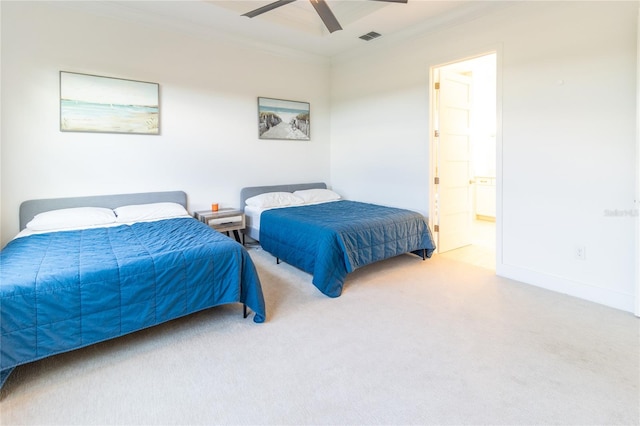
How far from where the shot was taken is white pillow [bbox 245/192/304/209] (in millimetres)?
4406

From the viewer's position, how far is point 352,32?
433 centimetres

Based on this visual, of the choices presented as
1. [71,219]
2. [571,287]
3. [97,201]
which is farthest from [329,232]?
[97,201]

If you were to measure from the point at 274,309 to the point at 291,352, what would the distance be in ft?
2.20

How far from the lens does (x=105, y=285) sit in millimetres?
2012

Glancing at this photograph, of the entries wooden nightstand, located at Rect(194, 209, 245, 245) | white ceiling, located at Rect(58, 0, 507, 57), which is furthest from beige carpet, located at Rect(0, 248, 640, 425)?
white ceiling, located at Rect(58, 0, 507, 57)

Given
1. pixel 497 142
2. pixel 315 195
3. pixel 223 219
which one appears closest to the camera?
pixel 497 142

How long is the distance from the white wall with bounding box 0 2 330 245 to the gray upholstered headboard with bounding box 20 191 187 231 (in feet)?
0.28

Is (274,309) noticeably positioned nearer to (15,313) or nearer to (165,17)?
(15,313)

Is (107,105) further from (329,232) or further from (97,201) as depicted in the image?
(329,232)

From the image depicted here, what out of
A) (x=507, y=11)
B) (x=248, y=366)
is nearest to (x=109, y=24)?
(x=248, y=366)

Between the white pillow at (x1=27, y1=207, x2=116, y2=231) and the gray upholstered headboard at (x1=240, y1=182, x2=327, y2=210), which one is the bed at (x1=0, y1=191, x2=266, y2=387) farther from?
the gray upholstered headboard at (x1=240, y1=182, x2=327, y2=210)

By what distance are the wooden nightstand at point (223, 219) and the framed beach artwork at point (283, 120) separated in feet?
4.21

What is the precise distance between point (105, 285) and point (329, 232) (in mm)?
1801

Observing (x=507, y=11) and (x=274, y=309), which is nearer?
(x=274, y=309)
